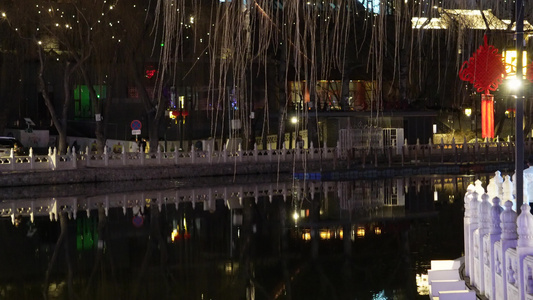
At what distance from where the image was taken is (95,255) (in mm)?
17297

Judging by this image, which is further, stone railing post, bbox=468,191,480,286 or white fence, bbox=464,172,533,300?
stone railing post, bbox=468,191,480,286

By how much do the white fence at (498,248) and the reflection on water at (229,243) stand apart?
196 centimetres

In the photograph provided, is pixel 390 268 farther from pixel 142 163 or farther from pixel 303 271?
pixel 142 163

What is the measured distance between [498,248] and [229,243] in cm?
1006

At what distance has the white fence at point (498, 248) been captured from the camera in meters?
7.79

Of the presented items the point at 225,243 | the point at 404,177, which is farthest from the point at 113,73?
the point at 225,243

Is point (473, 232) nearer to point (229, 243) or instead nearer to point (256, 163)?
point (229, 243)

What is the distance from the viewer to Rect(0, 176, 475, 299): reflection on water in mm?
13859

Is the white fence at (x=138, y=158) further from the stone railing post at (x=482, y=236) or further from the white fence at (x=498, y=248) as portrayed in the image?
the stone railing post at (x=482, y=236)

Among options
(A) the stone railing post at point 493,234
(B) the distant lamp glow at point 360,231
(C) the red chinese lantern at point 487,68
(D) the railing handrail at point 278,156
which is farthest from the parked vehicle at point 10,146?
(A) the stone railing post at point 493,234

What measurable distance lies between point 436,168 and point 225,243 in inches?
820

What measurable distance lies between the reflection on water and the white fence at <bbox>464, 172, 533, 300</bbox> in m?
1.96

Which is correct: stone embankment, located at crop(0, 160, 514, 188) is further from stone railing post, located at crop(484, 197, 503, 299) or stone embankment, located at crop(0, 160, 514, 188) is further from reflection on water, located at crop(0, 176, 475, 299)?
stone railing post, located at crop(484, 197, 503, 299)

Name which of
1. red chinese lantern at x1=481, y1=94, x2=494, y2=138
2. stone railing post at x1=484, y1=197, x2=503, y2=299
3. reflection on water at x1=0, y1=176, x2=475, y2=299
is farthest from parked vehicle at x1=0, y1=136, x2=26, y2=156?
stone railing post at x1=484, y1=197, x2=503, y2=299
